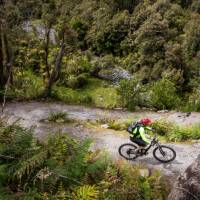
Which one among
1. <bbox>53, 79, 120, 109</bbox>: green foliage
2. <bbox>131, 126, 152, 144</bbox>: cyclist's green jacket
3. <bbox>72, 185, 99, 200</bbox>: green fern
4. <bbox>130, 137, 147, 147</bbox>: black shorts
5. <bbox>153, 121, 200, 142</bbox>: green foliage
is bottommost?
<bbox>53, 79, 120, 109</bbox>: green foliage

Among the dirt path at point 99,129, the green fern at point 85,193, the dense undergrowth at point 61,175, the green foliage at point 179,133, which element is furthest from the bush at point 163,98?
the green fern at point 85,193

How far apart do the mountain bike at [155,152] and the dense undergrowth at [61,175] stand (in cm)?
175

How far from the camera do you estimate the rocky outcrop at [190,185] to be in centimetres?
646

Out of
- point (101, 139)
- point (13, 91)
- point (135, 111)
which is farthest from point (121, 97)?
point (101, 139)

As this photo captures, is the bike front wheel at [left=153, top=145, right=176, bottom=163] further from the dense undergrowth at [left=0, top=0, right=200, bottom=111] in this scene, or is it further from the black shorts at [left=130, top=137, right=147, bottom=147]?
the dense undergrowth at [left=0, top=0, right=200, bottom=111]

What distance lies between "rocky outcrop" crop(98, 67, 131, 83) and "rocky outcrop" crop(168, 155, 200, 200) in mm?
25312

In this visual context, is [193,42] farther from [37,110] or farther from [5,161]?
[5,161]

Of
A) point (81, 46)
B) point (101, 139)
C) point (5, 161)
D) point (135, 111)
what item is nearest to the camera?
point (5, 161)

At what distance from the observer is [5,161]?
7.05m

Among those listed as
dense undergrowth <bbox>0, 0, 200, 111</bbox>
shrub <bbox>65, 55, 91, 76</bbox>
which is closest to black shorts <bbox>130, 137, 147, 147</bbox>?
dense undergrowth <bbox>0, 0, 200, 111</bbox>

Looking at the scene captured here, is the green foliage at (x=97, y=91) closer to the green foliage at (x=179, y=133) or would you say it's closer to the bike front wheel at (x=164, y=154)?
the green foliage at (x=179, y=133)

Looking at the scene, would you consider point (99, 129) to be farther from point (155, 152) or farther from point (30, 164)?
point (30, 164)

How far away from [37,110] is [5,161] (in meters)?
7.94

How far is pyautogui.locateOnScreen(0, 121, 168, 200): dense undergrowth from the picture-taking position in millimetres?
6641
